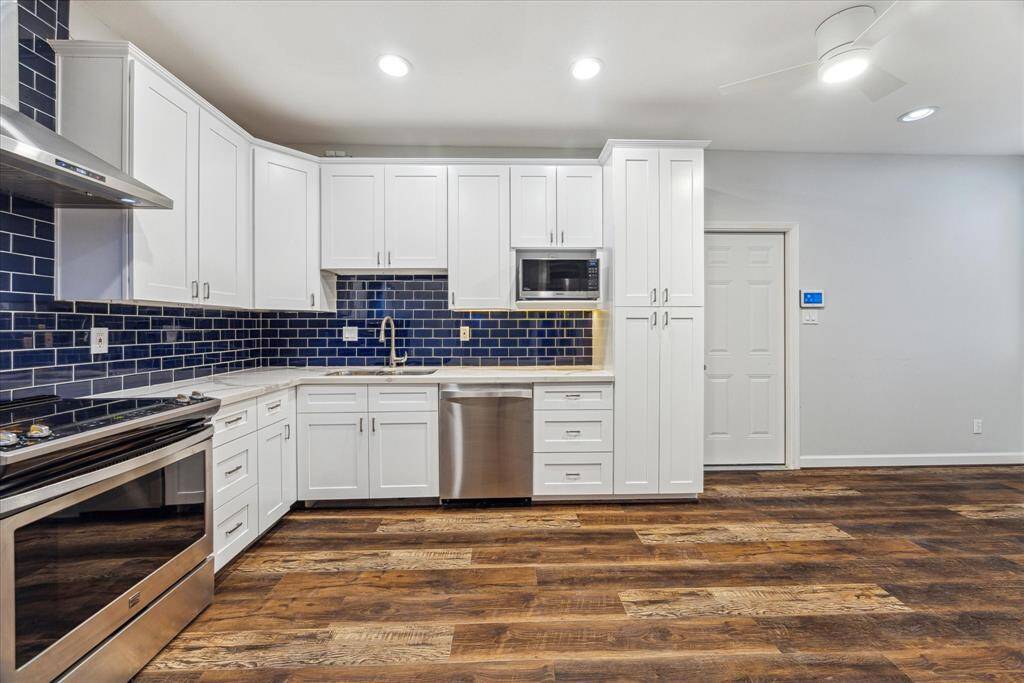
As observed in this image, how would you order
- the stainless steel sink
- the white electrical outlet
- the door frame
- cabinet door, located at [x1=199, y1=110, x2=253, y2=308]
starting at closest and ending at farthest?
the white electrical outlet → cabinet door, located at [x1=199, y1=110, x2=253, y2=308] → the stainless steel sink → the door frame

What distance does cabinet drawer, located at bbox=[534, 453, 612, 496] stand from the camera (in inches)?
119

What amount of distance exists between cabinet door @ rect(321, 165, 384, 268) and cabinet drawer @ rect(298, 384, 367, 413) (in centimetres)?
92

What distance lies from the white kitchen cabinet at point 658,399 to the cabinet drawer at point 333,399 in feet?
5.71

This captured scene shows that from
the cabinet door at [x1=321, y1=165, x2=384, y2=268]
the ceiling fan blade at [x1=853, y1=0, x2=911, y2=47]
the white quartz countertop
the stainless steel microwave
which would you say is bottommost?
the white quartz countertop

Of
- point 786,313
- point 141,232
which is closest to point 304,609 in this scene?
point 141,232

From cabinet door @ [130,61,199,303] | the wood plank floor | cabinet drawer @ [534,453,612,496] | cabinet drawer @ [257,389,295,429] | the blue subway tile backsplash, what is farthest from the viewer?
cabinet drawer @ [534,453,612,496]

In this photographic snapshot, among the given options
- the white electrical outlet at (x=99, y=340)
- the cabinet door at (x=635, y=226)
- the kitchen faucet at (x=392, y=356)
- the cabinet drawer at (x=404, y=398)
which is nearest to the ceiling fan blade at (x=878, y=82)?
the cabinet door at (x=635, y=226)

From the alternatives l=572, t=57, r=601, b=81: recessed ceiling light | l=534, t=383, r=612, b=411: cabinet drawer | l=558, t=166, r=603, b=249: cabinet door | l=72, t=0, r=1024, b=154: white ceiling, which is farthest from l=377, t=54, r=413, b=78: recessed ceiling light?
l=534, t=383, r=612, b=411: cabinet drawer

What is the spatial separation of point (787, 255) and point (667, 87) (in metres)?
1.97

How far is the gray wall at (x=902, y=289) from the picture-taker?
12.4 feet

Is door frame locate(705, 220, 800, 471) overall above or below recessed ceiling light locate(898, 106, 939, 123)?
below

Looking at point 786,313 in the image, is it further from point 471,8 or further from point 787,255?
point 471,8

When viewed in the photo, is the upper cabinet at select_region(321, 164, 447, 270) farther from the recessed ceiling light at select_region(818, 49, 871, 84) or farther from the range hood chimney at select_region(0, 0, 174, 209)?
the recessed ceiling light at select_region(818, 49, 871, 84)

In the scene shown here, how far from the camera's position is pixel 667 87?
8.92 feet
